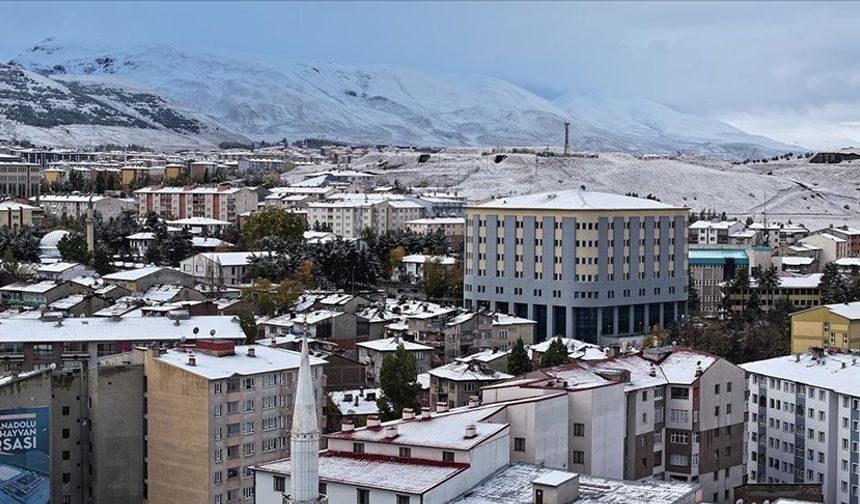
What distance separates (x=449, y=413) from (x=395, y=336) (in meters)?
18.0

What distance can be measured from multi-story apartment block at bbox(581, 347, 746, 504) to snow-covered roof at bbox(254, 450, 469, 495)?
5.85 m

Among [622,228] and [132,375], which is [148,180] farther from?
[132,375]

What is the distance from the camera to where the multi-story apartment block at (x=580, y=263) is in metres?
48.1

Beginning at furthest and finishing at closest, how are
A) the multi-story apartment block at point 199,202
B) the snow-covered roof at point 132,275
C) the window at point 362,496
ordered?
the multi-story apartment block at point 199,202, the snow-covered roof at point 132,275, the window at point 362,496

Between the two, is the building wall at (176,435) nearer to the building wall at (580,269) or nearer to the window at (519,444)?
the window at (519,444)

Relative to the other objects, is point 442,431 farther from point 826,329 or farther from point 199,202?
point 199,202

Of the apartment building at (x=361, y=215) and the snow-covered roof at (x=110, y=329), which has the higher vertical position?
the apartment building at (x=361, y=215)

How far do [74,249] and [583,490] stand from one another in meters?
41.8

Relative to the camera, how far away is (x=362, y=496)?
18.2 metres

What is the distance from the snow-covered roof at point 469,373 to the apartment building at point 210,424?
5253mm

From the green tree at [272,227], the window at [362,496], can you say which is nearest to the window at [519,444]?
the window at [362,496]

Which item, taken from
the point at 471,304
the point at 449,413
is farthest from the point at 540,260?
the point at 449,413

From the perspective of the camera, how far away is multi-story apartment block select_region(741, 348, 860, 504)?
26.6 meters

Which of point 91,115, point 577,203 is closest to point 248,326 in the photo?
point 577,203
